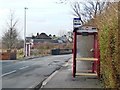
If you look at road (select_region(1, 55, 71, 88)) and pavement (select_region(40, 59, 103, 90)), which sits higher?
pavement (select_region(40, 59, 103, 90))

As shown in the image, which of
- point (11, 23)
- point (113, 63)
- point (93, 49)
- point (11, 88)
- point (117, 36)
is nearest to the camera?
point (117, 36)

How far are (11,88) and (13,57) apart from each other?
118 feet

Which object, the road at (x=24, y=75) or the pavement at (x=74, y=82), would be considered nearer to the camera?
the pavement at (x=74, y=82)

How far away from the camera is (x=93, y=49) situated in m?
17.5

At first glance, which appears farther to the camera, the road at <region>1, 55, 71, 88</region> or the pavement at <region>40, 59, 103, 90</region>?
the road at <region>1, 55, 71, 88</region>

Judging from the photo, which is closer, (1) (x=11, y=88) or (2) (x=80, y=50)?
(1) (x=11, y=88)

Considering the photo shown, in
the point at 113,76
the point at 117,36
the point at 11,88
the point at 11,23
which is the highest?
the point at 11,23

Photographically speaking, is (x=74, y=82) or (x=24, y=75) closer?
(x=74, y=82)

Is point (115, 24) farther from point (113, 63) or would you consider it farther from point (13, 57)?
point (13, 57)

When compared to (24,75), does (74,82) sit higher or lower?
higher

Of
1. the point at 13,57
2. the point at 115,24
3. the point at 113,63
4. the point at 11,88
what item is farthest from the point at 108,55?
the point at 13,57

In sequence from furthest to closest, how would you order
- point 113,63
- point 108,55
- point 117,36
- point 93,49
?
point 93,49 < point 108,55 < point 113,63 < point 117,36

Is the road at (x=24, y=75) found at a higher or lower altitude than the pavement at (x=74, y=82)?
lower

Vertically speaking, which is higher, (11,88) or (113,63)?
(113,63)
